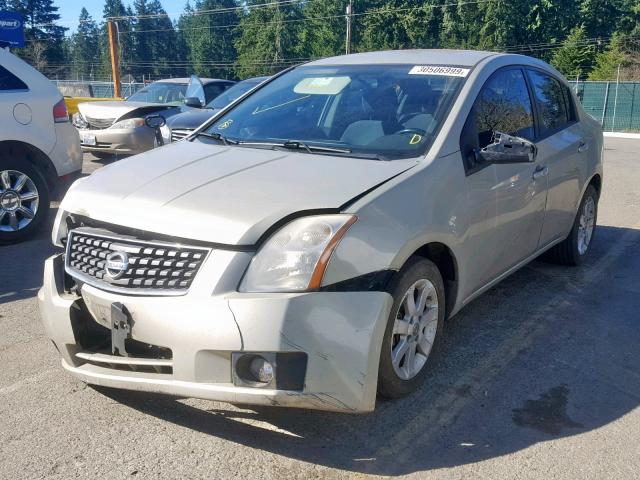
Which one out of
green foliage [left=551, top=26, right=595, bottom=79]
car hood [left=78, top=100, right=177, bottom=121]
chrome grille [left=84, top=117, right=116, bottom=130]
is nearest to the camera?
car hood [left=78, top=100, right=177, bottom=121]

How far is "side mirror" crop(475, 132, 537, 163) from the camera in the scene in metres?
3.78

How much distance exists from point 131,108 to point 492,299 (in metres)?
7.33

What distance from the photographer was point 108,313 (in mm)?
2928

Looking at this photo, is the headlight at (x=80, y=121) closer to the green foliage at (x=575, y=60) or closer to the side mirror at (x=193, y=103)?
the side mirror at (x=193, y=103)

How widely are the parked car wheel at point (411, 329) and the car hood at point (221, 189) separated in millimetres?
499

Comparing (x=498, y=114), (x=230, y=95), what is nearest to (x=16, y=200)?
(x=498, y=114)

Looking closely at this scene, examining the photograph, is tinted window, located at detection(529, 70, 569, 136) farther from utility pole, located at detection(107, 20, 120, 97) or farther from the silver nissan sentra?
utility pole, located at detection(107, 20, 120, 97)

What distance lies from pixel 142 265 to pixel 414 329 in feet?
4.48

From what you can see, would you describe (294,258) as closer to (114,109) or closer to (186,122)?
(186,122)

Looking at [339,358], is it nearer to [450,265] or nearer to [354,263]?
[354,263]

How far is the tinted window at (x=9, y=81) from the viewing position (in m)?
6.27

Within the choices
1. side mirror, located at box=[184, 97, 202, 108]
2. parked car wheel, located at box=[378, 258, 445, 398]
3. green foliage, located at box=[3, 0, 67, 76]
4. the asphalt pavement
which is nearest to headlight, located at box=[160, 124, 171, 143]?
side mirror, located at box=[184, 97, 202, 108]

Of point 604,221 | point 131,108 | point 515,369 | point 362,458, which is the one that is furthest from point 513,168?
point 131,108

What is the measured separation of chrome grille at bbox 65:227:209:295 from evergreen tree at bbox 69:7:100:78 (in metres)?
111
